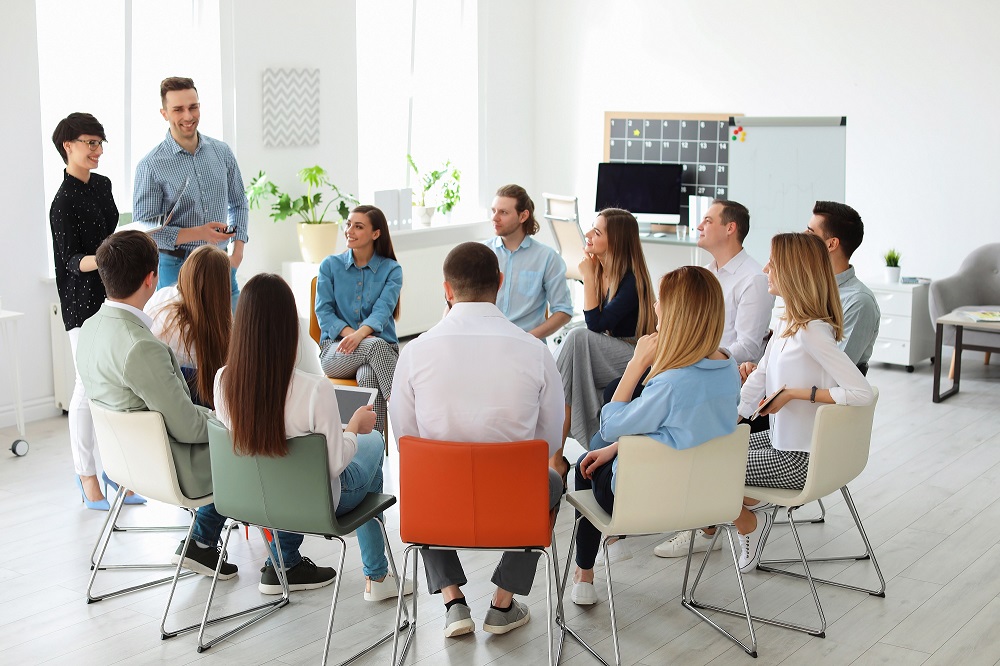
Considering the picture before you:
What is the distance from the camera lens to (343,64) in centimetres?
729

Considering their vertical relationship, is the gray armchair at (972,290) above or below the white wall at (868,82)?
below

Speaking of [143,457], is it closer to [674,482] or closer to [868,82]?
[674,482]

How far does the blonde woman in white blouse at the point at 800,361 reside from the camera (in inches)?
128

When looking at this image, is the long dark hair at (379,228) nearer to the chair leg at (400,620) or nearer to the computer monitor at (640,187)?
the chair leg at (400,620)

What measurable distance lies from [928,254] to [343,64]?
4.26m

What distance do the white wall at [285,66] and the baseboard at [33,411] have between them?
1.49m

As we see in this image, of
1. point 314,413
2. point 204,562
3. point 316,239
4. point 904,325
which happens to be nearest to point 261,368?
point 314,413

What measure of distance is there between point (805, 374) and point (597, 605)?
993 mm

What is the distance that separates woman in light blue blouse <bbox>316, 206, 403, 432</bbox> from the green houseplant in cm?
374

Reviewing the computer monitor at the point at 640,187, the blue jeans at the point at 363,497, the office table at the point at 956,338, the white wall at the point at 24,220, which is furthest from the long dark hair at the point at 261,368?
the computer monitor at the point at 640,187

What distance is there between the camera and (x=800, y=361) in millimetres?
3299

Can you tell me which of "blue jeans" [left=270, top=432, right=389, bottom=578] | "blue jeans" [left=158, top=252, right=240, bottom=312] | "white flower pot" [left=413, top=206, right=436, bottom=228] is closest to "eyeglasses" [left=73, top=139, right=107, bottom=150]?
"blue jeans" [left=158, top=252, right=240, bottom=312]

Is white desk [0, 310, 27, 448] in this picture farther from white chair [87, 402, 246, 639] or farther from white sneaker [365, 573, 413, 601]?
white sneaker [365, 573, 413, 601]

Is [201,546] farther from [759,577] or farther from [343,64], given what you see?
[343,64]
